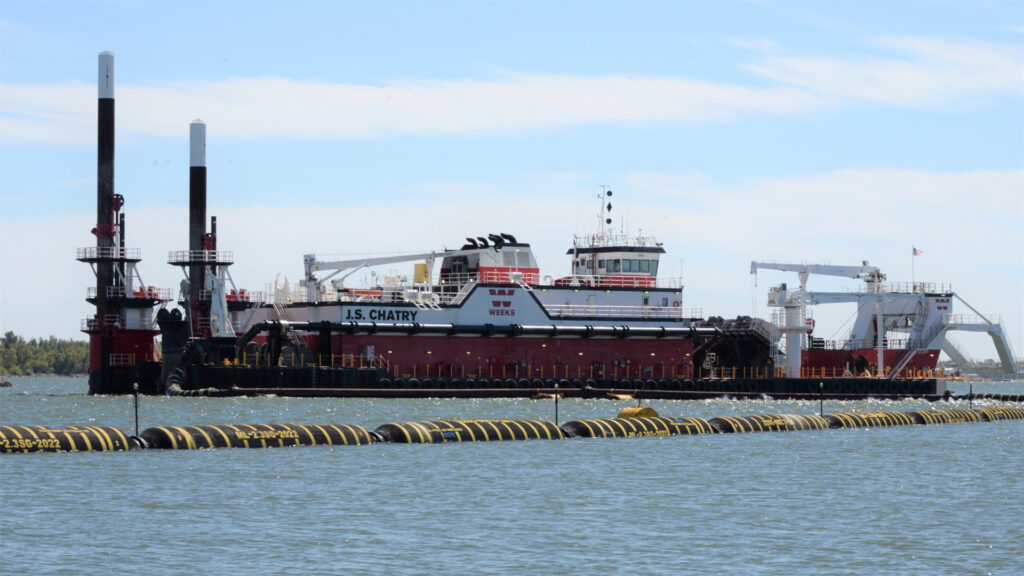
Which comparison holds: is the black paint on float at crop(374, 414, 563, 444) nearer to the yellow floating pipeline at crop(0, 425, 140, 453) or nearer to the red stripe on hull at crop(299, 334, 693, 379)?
the yellow floating pipeline at crop(0, 425, 140, 453)

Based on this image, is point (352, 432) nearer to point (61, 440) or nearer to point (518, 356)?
point (61, 440)

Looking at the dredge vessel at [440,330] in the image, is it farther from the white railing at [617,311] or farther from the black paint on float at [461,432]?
the black paint on float at [461,432]

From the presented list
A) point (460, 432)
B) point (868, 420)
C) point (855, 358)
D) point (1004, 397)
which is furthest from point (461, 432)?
point (1004, 397)

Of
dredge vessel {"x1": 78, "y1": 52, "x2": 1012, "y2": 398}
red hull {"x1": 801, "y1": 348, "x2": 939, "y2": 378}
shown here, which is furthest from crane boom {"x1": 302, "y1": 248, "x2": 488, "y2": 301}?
red hull {"x1": 801, "y1": 348, "x2": 939, "y2": 378}

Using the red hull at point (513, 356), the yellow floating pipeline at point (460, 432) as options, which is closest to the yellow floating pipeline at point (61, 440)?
the yellow floating pipeline at point (460, 432)

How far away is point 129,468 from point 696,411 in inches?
1389

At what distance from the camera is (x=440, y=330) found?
69.2 metres

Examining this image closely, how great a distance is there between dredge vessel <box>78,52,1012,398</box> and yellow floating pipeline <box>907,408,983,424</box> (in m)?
7.05

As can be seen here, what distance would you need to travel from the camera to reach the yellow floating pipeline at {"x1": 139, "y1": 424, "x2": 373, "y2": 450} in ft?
123

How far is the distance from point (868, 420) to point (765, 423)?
708cm

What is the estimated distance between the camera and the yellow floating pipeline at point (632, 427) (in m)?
44.5

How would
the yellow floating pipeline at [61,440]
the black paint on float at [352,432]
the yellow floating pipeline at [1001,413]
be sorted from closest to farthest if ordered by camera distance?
the yellow floating pipeline at [61,440] < the black paint on float at [352,432] < the yellow floating pipeline at [1001,413]

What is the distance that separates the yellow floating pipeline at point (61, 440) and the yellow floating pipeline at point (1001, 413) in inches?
1581

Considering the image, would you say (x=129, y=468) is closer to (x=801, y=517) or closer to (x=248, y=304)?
(x=801, y=517)
